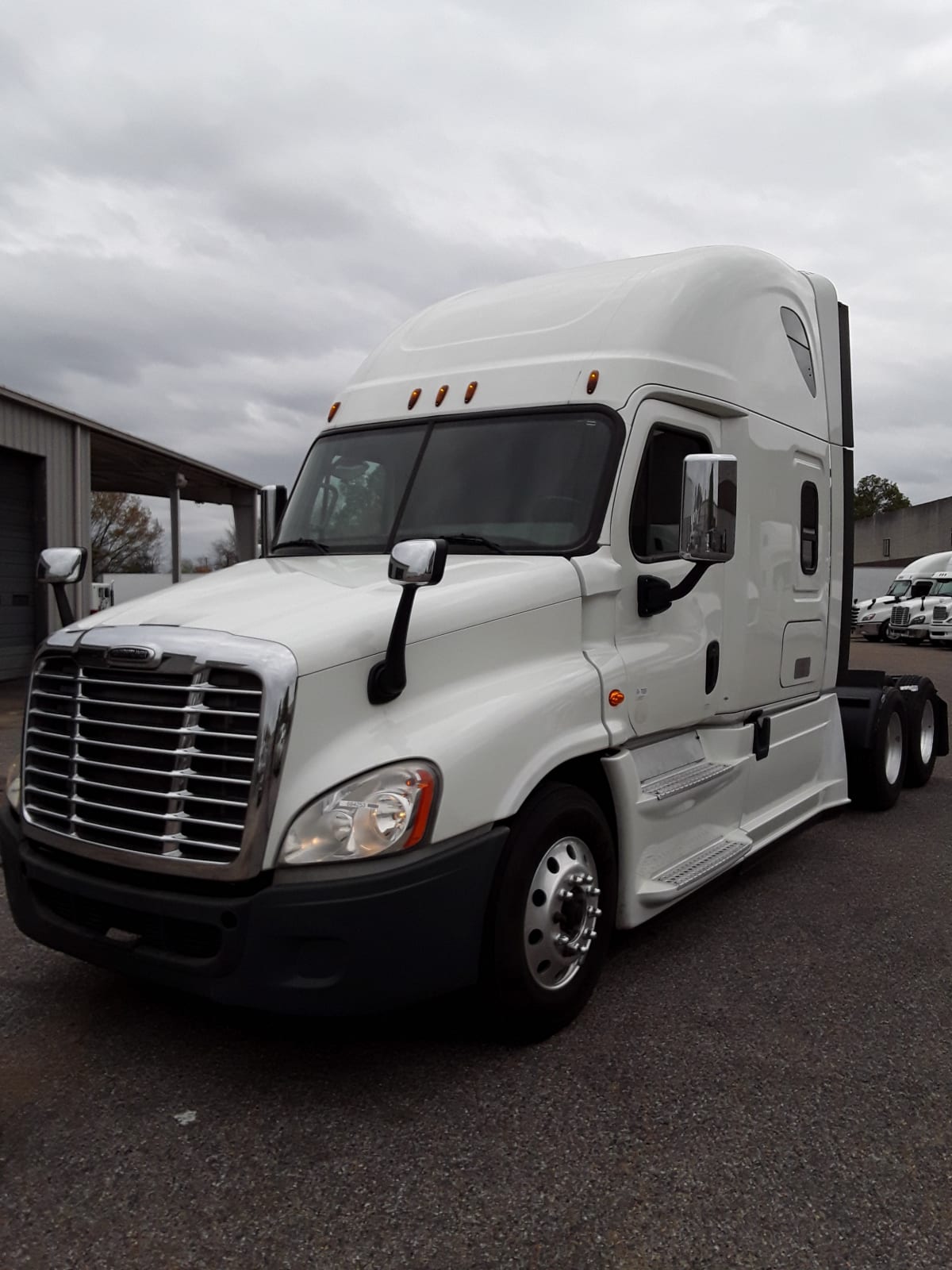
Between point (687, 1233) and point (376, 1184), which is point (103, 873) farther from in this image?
point (687, 1233)

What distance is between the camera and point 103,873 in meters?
3.47

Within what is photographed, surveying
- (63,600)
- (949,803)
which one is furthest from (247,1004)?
(949,803)

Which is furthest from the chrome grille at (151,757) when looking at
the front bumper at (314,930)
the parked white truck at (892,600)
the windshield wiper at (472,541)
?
the parked white truck at (892,600)

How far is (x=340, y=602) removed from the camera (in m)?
3.63

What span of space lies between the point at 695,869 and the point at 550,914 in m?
1.15

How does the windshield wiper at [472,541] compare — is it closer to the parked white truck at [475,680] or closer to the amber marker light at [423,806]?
the parked white truck at [475,680]

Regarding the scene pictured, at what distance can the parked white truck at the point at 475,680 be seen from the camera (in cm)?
319

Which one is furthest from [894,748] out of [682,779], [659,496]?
[659,496]

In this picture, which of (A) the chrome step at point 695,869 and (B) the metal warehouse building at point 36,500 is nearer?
(A) the chrome step at point 695,869

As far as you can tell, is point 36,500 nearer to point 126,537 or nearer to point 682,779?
point 682,779

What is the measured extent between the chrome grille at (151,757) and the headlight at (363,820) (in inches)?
7.7

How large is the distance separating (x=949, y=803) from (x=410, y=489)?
5711 millimetres

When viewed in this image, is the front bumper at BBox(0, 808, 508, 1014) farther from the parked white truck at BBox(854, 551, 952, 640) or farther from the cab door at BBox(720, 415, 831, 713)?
the parked white truck at BBox(854, 551, 952, 640)

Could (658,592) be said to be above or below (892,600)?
above
